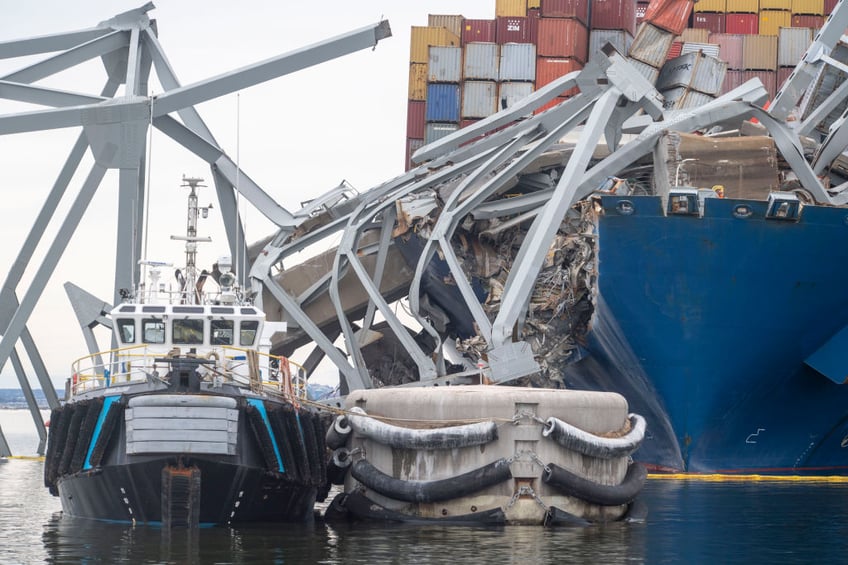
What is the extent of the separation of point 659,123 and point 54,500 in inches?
755

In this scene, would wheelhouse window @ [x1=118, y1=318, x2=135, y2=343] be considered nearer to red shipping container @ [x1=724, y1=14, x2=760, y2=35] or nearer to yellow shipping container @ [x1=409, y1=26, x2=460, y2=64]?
yellow shipping container @ [x1=409, y1=26, x2=460, y2=64]

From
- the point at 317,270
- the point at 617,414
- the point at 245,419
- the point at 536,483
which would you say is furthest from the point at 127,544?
the point at 317,270

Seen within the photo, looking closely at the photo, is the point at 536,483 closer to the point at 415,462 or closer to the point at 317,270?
the point at 415,462

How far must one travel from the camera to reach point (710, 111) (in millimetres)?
40125

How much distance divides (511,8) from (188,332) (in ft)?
123

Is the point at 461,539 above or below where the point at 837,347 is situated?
below

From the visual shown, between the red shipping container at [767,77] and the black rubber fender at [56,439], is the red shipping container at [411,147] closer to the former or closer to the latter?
the red shipping container at [767,77]

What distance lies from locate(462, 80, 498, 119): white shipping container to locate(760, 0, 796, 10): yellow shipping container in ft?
47.4

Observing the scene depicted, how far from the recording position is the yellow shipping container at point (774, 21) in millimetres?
64562

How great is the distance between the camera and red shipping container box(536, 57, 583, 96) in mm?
57750

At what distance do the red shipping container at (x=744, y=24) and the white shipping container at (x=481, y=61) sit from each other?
41.1 ft

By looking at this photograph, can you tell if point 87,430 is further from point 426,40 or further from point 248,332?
point 426,40

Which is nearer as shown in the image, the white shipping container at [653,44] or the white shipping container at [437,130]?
the white shipping container at [653,44]

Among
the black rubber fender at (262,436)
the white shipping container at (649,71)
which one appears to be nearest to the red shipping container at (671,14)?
the white shipping container at (649,71)
